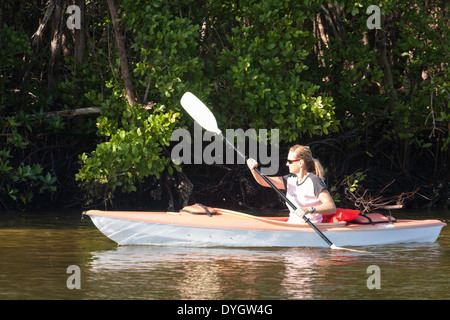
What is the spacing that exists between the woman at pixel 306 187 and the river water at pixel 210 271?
39 cm

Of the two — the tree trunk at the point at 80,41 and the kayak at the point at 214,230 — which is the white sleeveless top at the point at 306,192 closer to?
the kayak at the point at 214,230

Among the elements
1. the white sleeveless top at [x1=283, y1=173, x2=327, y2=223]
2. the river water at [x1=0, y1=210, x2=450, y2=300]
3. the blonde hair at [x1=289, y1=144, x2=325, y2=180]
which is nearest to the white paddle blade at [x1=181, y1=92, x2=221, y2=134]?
the white sleeveless top at [x1=283, y1=173, x2=327, y2=223]

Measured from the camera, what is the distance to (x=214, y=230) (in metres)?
9.34

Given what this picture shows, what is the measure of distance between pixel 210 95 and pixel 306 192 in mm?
3810

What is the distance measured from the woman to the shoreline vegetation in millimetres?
2314

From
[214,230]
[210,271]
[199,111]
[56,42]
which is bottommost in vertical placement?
[210,271]

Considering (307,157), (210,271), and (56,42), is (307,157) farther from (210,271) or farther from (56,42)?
(56,42)

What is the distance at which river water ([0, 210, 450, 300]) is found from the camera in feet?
22.9

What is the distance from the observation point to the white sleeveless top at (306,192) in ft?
30.3

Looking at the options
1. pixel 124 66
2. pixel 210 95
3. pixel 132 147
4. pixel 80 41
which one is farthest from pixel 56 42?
pixel 132 147

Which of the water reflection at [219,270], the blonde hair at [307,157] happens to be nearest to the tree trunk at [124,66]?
the water reflection at [219,270]

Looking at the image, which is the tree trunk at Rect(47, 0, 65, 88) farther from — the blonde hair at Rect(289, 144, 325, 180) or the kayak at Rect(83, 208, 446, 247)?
the blonde hair at Rect(289, 144, 325, 180)

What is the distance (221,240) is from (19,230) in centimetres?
267
